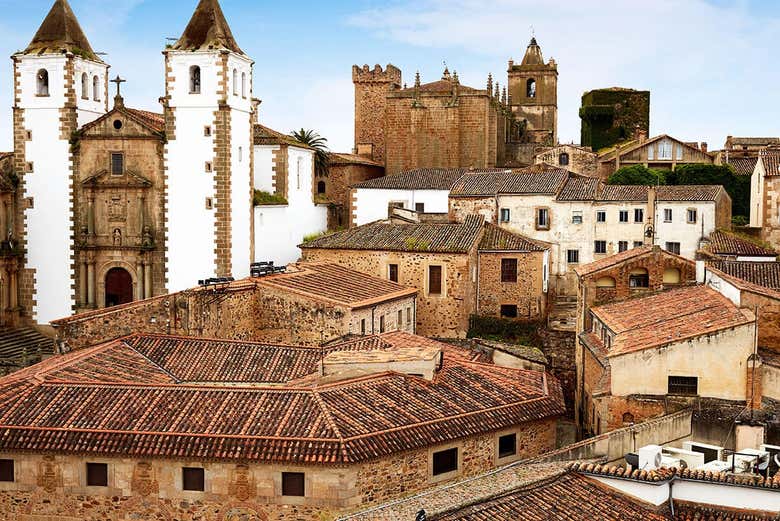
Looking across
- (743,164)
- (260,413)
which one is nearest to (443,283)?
(260,413)

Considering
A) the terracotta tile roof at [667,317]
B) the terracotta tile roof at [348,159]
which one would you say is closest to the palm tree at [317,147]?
the terracotta tile roof at [348,159]

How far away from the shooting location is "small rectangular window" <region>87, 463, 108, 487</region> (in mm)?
20547

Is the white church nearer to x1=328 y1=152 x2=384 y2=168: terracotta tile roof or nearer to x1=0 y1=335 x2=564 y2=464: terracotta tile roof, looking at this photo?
x1=328 y1=152 x2=384 y2=168: terracotta tile roof

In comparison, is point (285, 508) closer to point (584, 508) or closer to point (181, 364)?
point (584, 508)

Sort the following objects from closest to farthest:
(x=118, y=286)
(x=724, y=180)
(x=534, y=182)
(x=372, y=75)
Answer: (x=118, y=286) < (x=534, y=182) < (x=724, y=180) < (x=372, y=75)

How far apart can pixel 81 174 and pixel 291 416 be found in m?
24.6

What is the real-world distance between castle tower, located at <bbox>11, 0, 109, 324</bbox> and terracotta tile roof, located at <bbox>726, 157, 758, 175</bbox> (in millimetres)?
32470

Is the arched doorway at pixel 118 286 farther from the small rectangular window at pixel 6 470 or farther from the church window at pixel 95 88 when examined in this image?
the small rectangular window at pixel 6 470

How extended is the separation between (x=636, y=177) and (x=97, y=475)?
3635cm

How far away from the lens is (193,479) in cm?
2017

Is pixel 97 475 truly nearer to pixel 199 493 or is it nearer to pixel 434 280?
pixel 199 493

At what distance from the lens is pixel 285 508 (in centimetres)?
1978

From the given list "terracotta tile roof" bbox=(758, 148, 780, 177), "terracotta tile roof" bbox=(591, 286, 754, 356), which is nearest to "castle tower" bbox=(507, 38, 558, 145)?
"terracotta tile roof" bbox=(758, 148, 780, 177)

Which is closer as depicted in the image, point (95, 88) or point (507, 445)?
point (507, 445)
